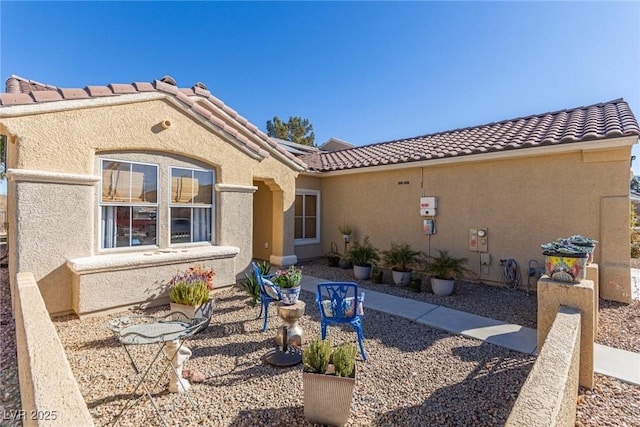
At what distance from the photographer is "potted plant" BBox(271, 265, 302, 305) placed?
208 inches

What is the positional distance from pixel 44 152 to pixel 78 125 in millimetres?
882

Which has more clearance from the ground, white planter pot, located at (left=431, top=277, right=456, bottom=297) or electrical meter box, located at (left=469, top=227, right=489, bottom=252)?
electrical meter box, located at (left=469, top=227, right=489, bottom=252)

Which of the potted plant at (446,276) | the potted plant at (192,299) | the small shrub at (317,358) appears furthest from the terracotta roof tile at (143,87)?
the potted plant at (446,276)

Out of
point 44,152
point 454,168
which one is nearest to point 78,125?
point 44,152

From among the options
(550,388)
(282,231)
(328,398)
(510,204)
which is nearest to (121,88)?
(282,231)

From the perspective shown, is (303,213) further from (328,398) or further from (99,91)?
(328,398)

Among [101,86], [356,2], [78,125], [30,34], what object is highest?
[356,2]

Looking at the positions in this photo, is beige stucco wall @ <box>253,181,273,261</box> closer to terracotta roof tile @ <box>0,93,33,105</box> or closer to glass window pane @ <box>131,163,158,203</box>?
glass window pane @ <box>131,163,158,203</box>

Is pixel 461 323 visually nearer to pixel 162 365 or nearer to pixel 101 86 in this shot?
pixel 162 365

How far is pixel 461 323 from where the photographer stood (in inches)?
252

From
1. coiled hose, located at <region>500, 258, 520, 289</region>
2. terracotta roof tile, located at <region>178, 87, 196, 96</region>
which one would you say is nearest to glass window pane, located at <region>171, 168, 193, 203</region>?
terracotta roof tile, located at <region>178, 87, 196, 96</region>

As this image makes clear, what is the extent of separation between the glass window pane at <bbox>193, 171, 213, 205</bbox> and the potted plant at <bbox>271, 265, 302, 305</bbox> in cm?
415

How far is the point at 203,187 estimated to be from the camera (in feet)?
28.1

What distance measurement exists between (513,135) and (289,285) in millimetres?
9396
